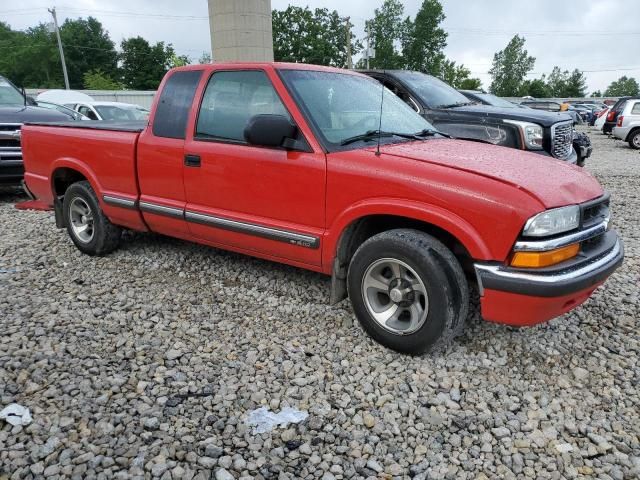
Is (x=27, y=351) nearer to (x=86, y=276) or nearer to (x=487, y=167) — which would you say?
(x=86, y=276)

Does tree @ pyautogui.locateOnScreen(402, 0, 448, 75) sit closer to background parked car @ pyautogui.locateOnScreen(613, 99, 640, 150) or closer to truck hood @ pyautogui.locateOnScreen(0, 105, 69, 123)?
background parked car @ pyautogui.locateOnScreen(613, 99, 640, 150)

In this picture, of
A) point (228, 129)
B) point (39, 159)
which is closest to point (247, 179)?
point (228, 129)

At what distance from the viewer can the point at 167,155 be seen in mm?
4066

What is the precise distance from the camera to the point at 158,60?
70312 mm

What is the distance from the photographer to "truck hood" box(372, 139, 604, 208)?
2750 millimetres

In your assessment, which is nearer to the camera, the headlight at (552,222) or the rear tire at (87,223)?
the headlight at (552,222)

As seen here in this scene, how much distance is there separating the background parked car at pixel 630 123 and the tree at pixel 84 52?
233 ft

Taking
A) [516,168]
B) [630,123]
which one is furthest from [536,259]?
[630,123]

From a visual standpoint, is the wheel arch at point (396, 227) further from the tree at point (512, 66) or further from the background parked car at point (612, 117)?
the tree at point (512, 66)

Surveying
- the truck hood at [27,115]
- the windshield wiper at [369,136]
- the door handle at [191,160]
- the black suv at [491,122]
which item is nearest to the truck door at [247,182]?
the door handle at [191,160]

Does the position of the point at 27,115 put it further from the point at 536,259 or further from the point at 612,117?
the point at 612,117

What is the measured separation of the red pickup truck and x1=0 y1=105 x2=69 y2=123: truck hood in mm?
A: 3582

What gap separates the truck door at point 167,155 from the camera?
13.2 ft

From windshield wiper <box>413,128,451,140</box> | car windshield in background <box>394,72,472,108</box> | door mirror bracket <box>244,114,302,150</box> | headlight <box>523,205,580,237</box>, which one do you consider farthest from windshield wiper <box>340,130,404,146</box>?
car windshield in background <box>394,72,472,108</box>
